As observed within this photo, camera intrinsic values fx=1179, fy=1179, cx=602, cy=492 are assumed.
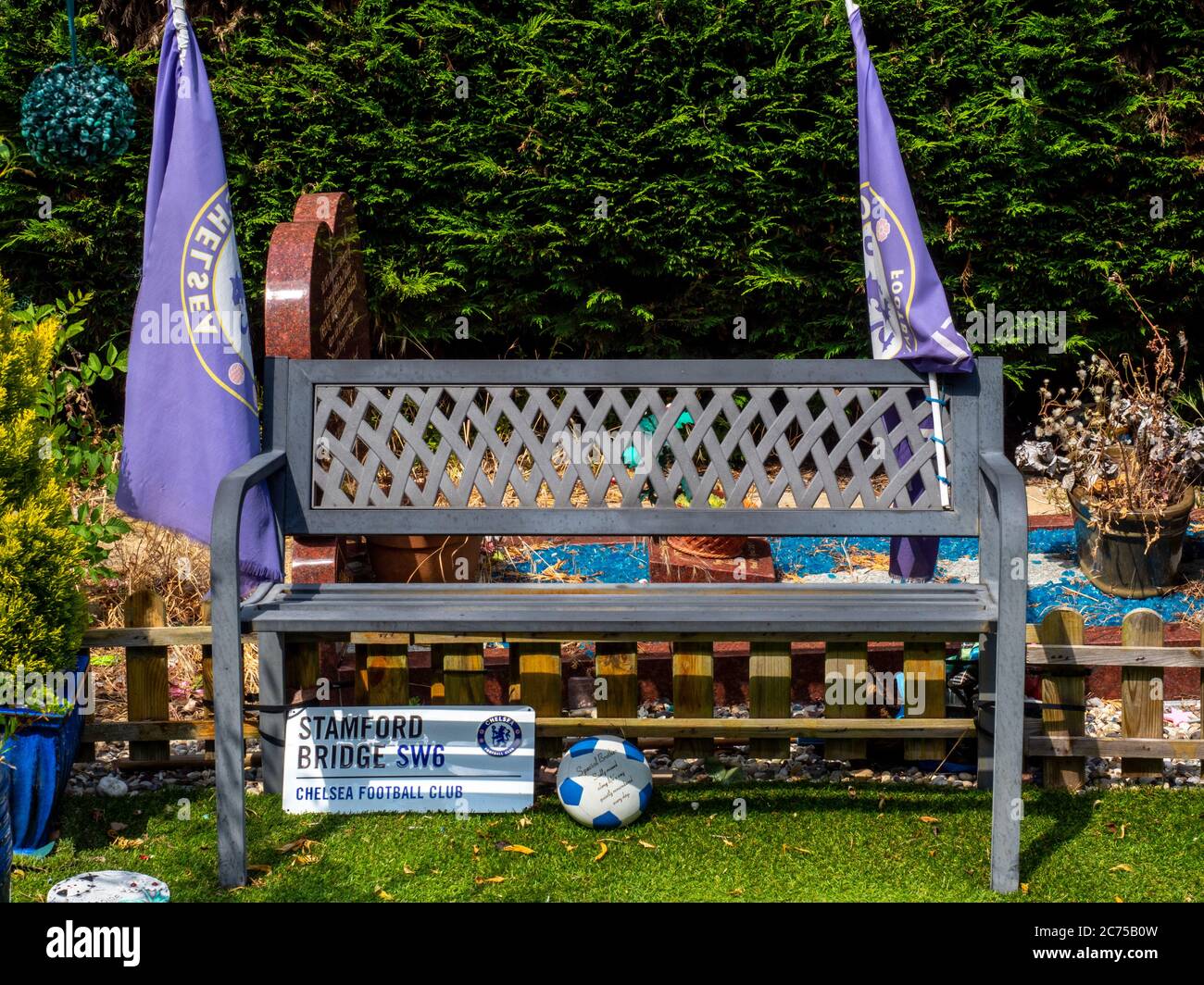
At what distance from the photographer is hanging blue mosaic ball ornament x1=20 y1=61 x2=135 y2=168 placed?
4.42 metres

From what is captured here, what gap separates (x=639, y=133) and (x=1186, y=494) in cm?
364

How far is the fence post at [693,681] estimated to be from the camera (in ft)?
12.4

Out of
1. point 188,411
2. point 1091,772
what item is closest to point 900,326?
point 1091,772

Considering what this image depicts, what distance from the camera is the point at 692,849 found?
3379 millimetres

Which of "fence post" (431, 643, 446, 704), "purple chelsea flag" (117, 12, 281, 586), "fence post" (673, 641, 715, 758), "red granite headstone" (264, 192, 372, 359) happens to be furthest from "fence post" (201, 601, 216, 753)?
"fence post" (673, 641, 715, 758)

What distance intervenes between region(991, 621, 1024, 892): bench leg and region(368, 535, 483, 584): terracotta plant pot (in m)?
2.53

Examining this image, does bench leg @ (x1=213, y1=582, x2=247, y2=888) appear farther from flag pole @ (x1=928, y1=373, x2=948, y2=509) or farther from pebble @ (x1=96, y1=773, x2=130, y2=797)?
flag pole @ (x1=928, y1=373, x2=948, y2=509)

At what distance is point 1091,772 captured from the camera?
3.95 meters

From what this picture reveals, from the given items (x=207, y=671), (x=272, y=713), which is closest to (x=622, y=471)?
(x=272, y=713)

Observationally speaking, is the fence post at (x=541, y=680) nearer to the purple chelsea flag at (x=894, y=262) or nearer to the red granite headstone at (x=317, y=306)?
the red granite headstone at (x=317, y=306)

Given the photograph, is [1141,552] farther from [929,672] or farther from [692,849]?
[692,849]

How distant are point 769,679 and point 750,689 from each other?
0.23 feet

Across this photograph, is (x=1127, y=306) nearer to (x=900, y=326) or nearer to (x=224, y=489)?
(x=900, y=326)
